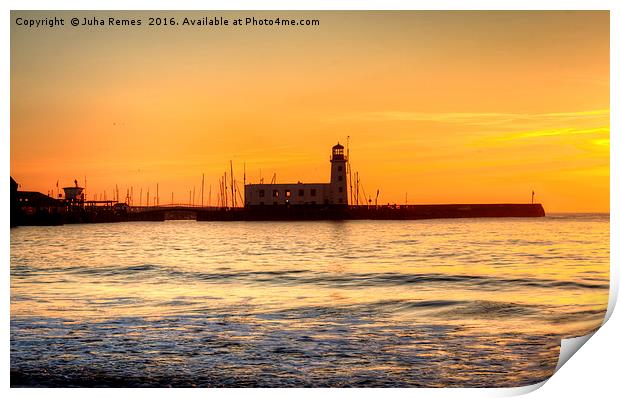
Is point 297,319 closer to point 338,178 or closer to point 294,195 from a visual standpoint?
point 338,178

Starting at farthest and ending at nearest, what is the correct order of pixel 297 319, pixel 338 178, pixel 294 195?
pixel 294 195 < pixel 338 178 < pixel 297 319

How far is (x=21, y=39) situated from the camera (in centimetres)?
620

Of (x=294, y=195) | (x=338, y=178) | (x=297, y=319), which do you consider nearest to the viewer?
(x=297, y=319)

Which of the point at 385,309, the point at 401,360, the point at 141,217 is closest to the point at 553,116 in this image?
the point at 385,309

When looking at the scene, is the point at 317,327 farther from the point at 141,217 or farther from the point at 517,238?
the point at 141,217

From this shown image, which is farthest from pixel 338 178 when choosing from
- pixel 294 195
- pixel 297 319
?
pixel 297 319

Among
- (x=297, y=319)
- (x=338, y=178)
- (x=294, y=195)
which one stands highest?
(x=338, y=178)

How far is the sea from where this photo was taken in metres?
5.18

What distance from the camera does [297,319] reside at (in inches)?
282

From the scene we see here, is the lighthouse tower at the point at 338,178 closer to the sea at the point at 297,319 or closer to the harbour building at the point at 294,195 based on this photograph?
the harbour building at the point at 294,195

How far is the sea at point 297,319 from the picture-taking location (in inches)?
204

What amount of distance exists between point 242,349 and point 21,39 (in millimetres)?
2954

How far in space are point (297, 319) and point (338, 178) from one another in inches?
713
